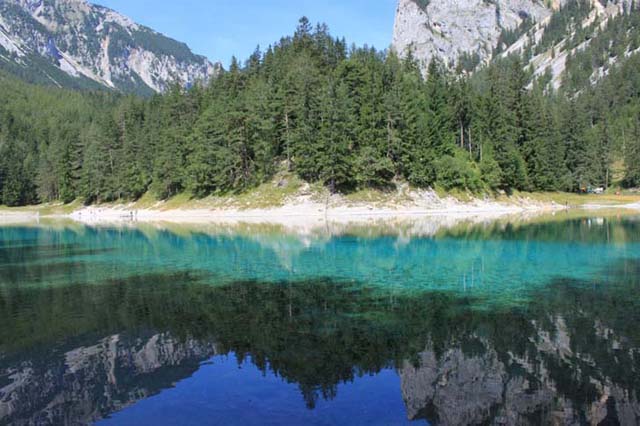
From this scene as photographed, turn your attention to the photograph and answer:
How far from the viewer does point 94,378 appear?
12508 millimetres

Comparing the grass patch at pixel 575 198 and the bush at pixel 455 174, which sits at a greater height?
the bush at pixel 455 174

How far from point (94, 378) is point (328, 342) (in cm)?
614

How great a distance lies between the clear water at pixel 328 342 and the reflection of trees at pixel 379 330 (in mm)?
67

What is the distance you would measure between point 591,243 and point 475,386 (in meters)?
31.1

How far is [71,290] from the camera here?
23828 millimetres

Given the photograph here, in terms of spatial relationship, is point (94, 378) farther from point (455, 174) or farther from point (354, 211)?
point (455, 174)

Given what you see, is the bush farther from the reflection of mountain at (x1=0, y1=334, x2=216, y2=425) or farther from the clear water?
the reflection of mountain at (x1=0, y1=334, x2=216, y2=425)

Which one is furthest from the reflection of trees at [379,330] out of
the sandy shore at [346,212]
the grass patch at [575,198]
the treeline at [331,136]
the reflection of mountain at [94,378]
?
the grass patch at [575,198]

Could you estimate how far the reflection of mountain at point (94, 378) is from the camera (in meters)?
10.6

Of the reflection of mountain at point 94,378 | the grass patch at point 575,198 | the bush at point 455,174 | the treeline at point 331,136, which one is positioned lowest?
the reflection of mountain at point 94,378

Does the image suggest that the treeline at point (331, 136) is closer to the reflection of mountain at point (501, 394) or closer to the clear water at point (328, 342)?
the clear water at point (328, 342)

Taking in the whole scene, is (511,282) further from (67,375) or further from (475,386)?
(67,375)

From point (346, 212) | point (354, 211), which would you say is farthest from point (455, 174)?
point (346, 212)

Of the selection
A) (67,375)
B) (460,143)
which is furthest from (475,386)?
(460,143)
